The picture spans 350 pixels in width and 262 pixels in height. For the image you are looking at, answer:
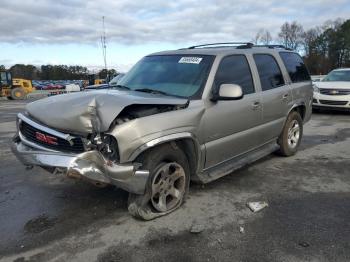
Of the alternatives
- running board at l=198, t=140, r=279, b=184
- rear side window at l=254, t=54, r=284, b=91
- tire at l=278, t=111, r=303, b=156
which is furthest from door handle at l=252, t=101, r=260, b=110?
tire at l=278, t=111, r=303, b=156

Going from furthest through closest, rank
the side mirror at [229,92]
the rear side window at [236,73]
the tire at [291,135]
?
the tire at [291,135]
the rear side window at [236,73]
the side mirror at [229,92]

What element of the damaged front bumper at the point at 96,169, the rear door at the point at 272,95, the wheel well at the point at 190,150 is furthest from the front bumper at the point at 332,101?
the damaged front bumper at the point at 96,169

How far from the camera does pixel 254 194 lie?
199 inches

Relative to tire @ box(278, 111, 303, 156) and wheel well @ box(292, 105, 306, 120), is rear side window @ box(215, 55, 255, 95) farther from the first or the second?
wheel well @ box(292, 105, 306, 120)

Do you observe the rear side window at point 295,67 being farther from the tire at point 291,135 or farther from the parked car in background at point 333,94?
the parked car in background at point 333,94

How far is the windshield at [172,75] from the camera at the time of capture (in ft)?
15.7

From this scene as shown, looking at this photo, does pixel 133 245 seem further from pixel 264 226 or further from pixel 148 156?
pixel 264 226

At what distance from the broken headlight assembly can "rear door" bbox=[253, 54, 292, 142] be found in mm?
2773

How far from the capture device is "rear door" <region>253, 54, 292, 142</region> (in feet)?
19.4

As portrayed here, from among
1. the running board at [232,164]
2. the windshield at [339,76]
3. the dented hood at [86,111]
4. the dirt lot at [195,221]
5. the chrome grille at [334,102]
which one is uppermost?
the dented hood at [86,111]

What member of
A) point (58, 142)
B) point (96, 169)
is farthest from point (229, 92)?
point (58, 142)

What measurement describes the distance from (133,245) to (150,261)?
0.35 metres

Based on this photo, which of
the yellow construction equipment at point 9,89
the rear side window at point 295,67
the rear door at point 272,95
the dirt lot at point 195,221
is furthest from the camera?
the yellow construction equipment at point 9,89

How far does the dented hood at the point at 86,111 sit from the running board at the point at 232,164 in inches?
41.6
